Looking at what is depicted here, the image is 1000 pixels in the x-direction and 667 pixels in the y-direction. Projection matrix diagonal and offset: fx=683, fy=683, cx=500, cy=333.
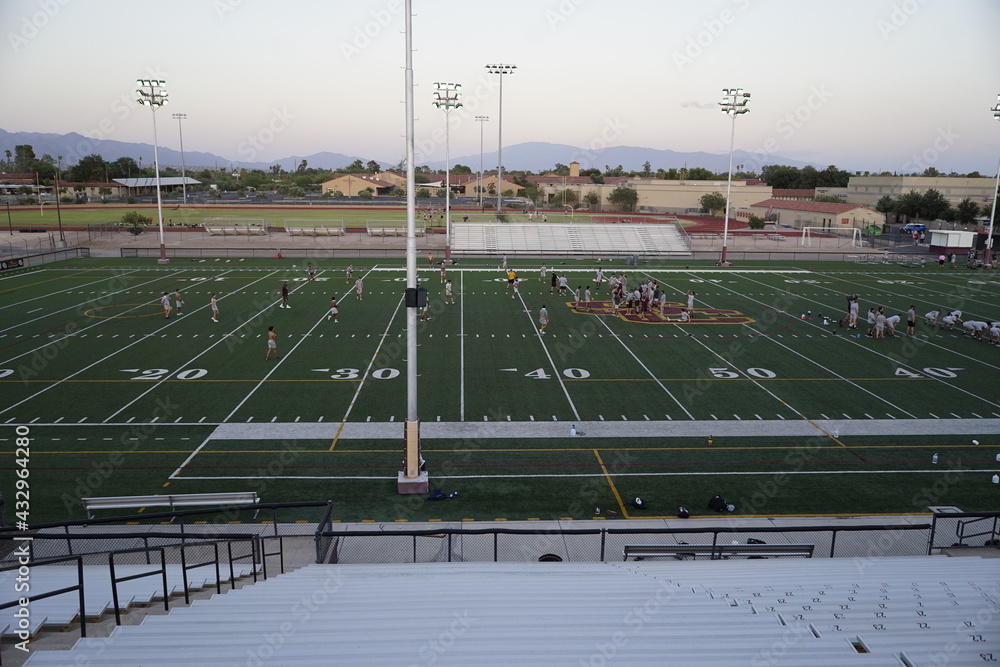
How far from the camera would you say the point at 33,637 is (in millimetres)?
6168

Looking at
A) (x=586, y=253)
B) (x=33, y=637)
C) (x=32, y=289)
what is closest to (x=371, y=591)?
(x=33, y=637)

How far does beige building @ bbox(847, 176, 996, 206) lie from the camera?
85812 mm

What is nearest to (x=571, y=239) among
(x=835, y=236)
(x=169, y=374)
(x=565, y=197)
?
(x=835, y=236)

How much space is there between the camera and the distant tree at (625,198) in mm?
99188

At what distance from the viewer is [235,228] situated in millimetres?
65688

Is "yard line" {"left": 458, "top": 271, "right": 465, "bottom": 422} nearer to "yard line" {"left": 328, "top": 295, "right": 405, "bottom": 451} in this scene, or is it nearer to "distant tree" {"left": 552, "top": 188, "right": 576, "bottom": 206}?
"yard line" {"left": 328, "top": 295, "right": 405, "bottom": 451}

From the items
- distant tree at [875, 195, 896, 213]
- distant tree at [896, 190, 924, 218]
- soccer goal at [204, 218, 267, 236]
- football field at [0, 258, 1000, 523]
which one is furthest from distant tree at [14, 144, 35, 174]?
distant tree at [896, 190, 924, 218]

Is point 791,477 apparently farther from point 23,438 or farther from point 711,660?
point 23,438

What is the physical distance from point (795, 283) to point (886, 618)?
3879 cm

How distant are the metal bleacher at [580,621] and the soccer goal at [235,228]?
62898 mm

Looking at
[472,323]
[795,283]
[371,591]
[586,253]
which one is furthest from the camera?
[586,253]

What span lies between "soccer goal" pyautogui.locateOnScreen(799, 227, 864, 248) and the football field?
34.9m

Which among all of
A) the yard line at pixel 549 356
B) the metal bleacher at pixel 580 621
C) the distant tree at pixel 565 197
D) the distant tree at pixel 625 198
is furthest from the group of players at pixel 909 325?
the distant tree at pixel 565 197

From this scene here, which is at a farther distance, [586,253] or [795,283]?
[586,253]
